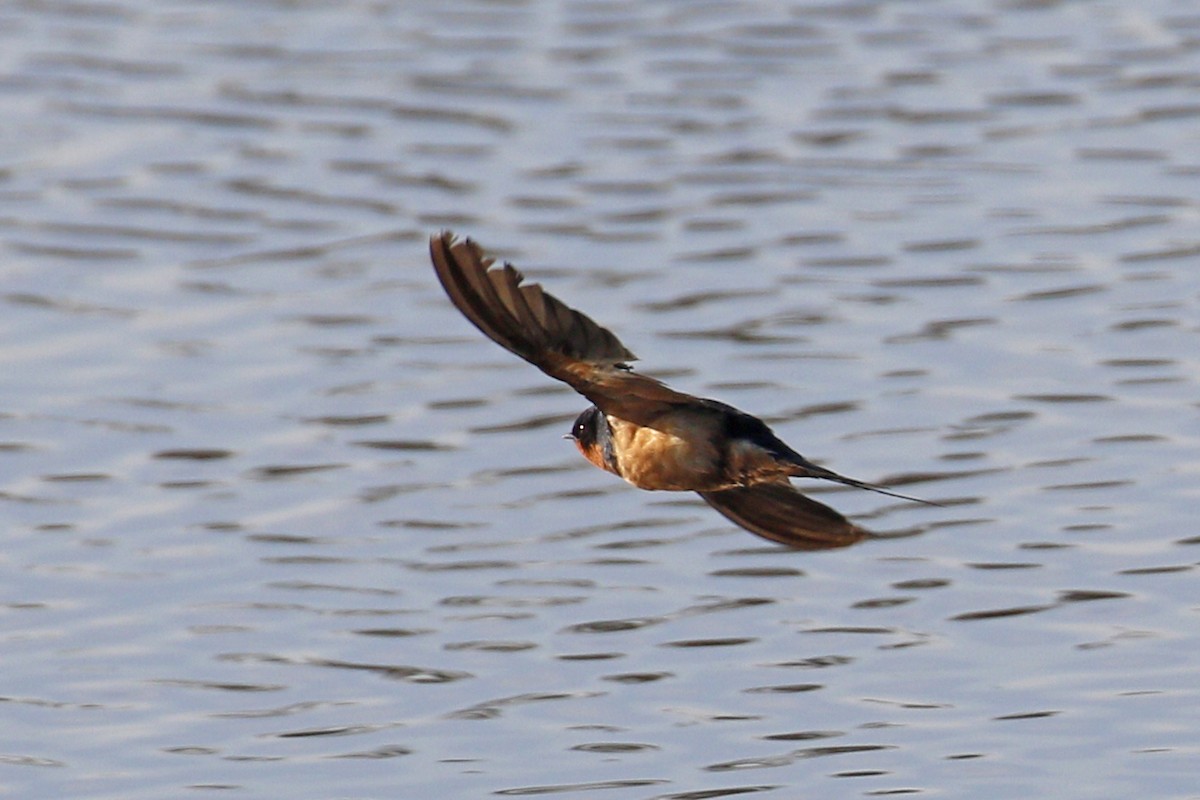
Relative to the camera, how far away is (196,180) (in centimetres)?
1126

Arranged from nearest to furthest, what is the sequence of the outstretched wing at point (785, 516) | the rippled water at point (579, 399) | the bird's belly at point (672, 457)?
the bird's belly at point (672, 457)
the outstretched wing at point (785, 516)
the rippled water at point (579, 399)

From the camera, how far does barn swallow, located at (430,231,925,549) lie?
527cm

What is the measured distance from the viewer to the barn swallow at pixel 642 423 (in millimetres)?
5270

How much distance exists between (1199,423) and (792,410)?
48.1 inches

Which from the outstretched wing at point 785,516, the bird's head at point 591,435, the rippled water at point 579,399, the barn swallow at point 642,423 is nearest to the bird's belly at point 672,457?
the barn swallow at point 642,423

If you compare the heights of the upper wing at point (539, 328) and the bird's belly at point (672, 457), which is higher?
the upper wing at point (539, 328)

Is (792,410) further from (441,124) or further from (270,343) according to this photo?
(441,124)

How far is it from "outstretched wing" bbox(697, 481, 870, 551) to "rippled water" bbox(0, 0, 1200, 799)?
55 cm

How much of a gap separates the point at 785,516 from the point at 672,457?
24.0 inches

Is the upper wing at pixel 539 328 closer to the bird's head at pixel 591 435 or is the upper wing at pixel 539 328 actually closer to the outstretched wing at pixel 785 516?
the bird's head at pixel 591 435

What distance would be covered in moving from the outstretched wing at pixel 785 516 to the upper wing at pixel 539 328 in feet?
2.42

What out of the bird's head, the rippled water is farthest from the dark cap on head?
the rippled water

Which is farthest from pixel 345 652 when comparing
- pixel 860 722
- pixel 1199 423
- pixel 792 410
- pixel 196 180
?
pixel 196 180

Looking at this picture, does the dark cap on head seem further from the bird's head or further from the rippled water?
the rippled water
